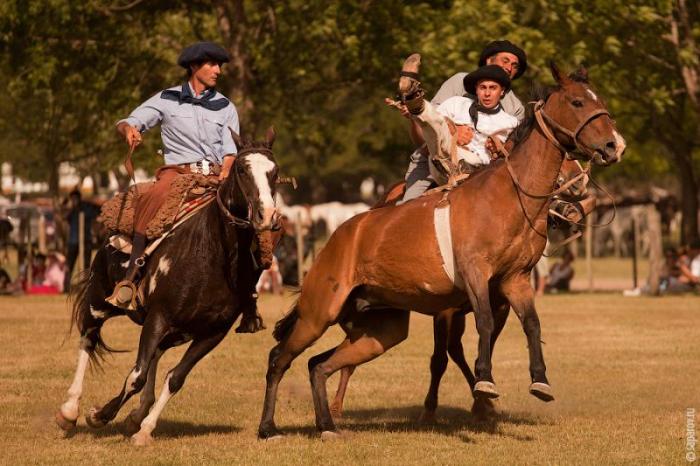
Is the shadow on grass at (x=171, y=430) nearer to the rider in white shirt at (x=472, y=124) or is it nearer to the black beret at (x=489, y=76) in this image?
the rider in white shirt at (x=472, y=124)

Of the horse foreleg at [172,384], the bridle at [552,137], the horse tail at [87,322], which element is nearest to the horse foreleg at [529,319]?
the bridle at [552,137]

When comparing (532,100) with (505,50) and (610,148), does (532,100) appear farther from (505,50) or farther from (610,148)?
(505,50)

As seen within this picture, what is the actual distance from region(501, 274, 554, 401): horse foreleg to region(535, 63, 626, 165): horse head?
104cm

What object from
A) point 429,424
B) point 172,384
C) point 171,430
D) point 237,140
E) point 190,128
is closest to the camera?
point 237,140

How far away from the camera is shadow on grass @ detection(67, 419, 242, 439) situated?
38.2 ft

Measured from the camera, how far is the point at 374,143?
56281 mm

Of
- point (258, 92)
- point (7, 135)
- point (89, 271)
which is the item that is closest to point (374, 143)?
point (7, 135)

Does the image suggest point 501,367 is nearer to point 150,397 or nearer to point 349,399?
point 349,399

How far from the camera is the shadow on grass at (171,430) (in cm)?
1163

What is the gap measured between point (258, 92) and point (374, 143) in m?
23.4

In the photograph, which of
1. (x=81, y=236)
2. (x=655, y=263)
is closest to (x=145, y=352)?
(x=81, y=236)

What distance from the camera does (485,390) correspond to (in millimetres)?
10195

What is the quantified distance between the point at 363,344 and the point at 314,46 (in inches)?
865

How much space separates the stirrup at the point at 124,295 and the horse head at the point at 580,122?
332 cm
